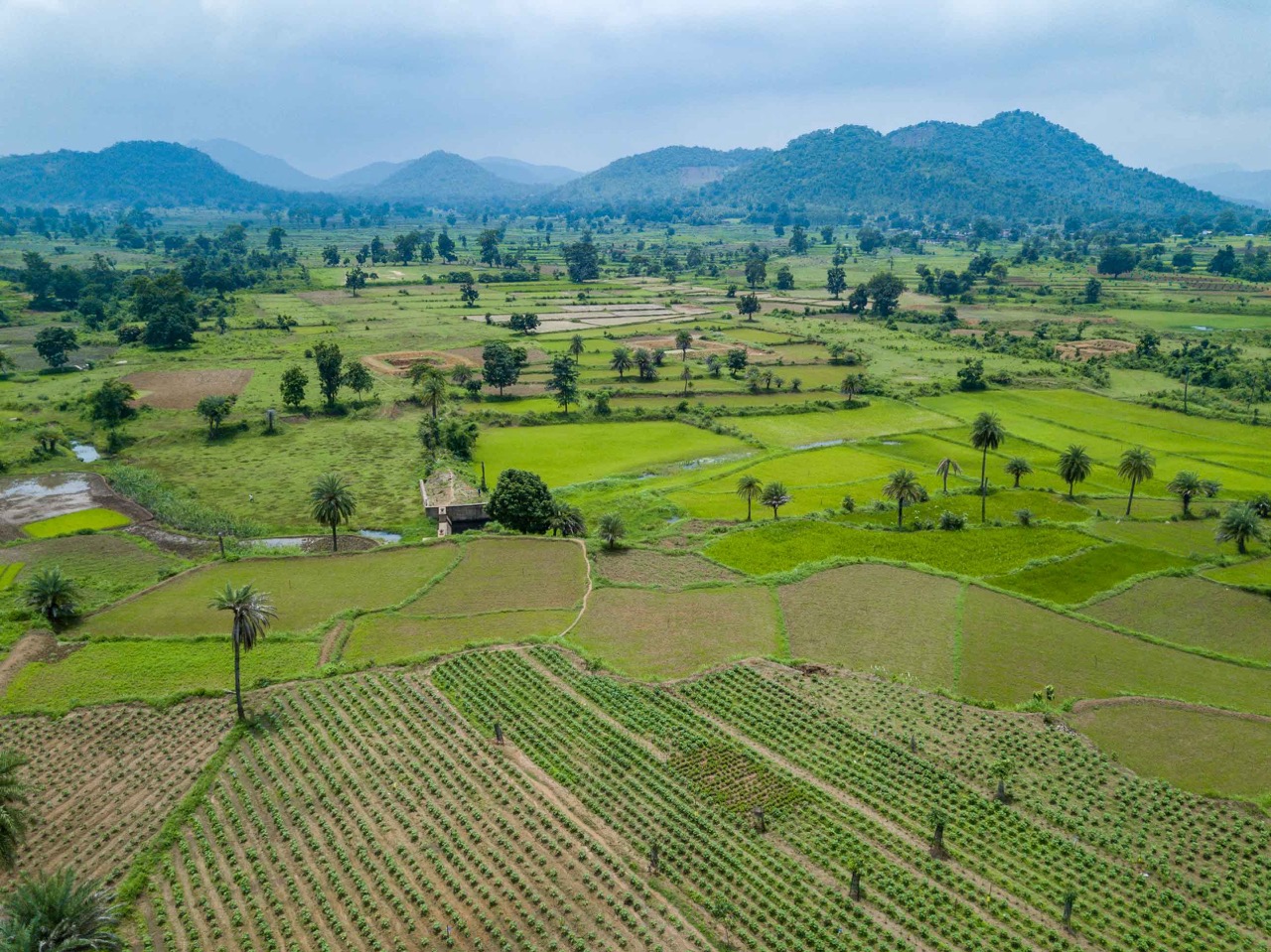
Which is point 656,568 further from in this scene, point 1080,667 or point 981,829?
point 981,829

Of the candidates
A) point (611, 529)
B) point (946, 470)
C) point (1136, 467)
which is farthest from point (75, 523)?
point (1136, 467)

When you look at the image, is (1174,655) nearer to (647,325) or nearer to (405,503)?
(405,503)

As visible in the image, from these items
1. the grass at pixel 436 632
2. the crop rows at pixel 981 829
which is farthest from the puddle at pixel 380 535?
the crop rows at pixel 981 829

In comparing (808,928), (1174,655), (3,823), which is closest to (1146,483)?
(1174,655)

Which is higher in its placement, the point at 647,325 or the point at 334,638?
the point at 647,325

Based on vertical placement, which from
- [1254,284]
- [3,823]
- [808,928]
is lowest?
[808,928]

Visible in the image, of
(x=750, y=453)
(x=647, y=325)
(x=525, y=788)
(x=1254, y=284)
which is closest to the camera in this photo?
(x=525, y=788)

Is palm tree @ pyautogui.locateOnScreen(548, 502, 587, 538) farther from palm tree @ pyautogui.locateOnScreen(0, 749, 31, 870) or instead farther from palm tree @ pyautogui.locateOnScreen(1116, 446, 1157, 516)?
palm tree @ pyautogui.locateOnScreen(1116, 446, 1157, 516)

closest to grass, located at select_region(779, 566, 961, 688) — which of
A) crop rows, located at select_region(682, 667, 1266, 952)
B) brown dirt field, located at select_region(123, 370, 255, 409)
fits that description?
crop rows, located at select_region(682, 667, 1266, 952)

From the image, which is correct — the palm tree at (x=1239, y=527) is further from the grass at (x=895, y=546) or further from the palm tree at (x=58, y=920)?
the palm tree at (x=58, y=920)
